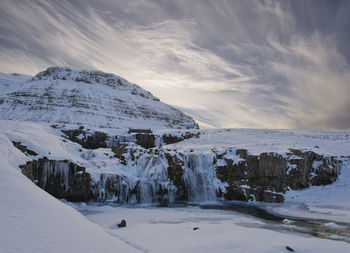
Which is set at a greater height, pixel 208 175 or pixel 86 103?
pixel 86 103

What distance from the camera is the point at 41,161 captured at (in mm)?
15180

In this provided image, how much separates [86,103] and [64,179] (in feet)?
201

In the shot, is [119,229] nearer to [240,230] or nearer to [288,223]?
[240,230]

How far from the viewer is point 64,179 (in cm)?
1614

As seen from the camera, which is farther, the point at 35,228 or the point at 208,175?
the point at 208,175

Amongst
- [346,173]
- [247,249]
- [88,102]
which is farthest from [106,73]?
[247,249]

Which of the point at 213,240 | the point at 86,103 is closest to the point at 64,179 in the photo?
the point at 213,240

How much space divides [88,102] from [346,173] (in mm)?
70316

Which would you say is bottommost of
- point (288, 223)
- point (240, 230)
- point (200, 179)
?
point (288, 223)

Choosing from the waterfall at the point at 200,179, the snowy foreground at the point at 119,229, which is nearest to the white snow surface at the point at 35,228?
the snowy foreground at the point at 119,229

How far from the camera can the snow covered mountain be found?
61931mm

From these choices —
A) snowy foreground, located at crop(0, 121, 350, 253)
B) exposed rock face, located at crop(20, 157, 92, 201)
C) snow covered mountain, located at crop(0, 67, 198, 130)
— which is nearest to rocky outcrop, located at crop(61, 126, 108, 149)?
snowy foreground, located at crop(0, 121, 350, 253)

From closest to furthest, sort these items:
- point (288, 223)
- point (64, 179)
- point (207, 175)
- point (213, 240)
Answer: point (213, 240), point (288, 223), point (64, 179), point (207, 175)

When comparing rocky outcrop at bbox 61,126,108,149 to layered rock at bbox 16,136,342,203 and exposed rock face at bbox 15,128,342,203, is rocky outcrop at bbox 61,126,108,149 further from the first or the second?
exposed rock face at bbox 15,128,342,203
